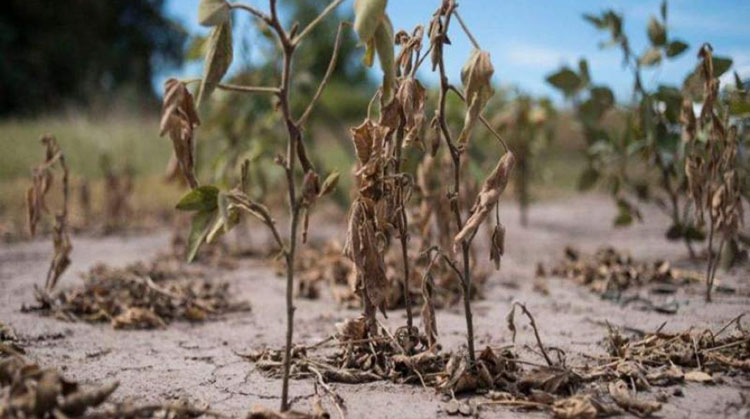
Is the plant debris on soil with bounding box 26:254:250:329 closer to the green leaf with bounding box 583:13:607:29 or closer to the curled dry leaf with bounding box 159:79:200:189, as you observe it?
the curled dry leaf with bounding box 159:79:200:189

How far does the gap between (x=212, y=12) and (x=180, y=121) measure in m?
0.21

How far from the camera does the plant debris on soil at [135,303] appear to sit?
7.22 ft

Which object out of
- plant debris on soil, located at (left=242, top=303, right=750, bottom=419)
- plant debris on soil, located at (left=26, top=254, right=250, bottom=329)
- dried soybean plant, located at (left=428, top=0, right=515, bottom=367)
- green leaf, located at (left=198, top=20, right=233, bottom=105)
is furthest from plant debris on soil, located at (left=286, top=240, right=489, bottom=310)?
green leaf, located at (left=198, top=20, right=233, bottom=105)

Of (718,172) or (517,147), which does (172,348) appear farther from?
(517,147)

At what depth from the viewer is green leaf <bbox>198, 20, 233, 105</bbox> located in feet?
3.98

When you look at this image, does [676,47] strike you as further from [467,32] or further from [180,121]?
[180,121]

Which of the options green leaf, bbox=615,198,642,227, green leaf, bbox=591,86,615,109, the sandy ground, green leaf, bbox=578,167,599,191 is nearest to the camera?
the sandy ground

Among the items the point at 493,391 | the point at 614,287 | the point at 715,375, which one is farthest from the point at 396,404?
the point at 614,287

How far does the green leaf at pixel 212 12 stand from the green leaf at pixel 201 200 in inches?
12.0

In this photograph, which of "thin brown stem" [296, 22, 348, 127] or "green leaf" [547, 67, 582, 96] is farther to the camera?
"green leaf" [547, 67, 582, 96]

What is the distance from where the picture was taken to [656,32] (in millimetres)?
2596

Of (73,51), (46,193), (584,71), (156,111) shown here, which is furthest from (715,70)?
(73,51)

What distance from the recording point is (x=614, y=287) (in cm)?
258

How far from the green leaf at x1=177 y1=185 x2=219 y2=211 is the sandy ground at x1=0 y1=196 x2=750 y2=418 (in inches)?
16.3
